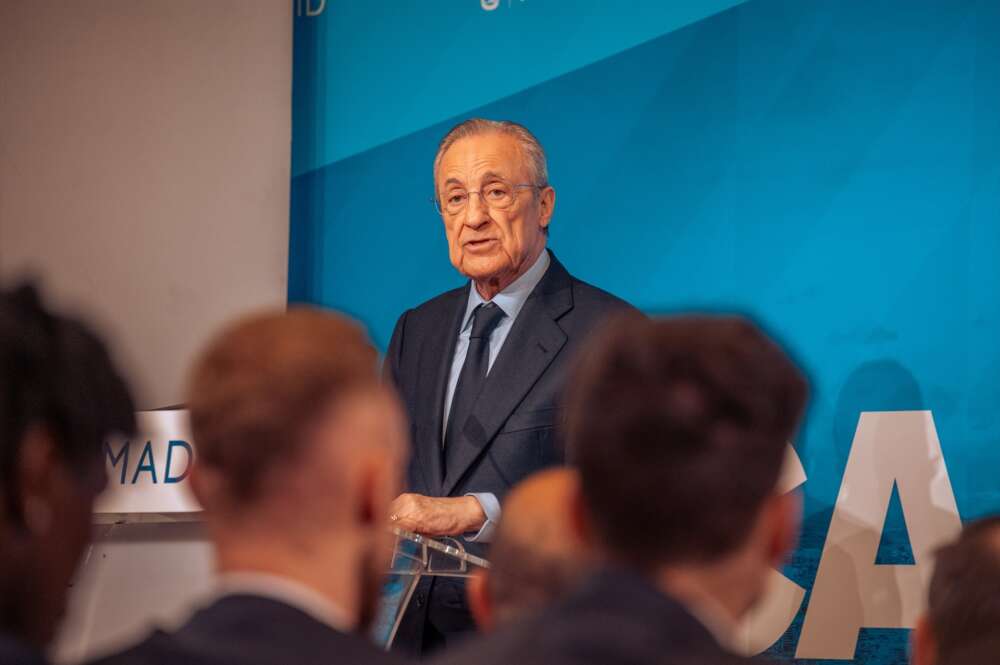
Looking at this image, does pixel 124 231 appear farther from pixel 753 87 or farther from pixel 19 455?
pixel 19 455

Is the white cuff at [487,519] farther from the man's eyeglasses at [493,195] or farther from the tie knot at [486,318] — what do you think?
the man's eyeglasses at [493,195]

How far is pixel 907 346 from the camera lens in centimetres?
425

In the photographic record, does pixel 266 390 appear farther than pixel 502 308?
No

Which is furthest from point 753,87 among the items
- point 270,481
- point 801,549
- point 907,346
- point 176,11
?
point 270,481

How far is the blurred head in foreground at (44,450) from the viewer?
1277mm

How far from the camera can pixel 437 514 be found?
341 centimetres

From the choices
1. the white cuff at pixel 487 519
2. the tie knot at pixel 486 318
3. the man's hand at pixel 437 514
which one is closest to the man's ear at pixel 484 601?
the man's hand at pixel 437 514

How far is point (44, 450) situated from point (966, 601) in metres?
1.09

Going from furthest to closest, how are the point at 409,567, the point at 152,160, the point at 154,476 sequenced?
the point at 152,160, the point at 154,476, the point at 409,567

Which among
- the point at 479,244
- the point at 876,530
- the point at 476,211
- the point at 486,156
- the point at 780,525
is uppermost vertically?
the point at 486,156

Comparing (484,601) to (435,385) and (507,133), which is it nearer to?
(435,385)

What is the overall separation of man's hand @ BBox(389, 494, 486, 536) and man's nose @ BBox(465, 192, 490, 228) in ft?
3.25

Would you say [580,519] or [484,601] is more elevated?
[580,519]

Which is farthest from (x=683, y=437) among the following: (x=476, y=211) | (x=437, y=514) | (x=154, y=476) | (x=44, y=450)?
(x=476, y=211)
